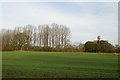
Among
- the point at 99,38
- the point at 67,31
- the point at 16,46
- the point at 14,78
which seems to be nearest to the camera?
the point at 14,78

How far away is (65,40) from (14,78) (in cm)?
1317

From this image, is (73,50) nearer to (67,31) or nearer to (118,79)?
(67,31)

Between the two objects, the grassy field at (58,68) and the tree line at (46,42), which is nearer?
the grassy field at (58,68)

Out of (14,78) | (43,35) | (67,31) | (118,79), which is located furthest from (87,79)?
(43,35)

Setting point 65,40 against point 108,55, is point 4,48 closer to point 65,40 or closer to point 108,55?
point 65,40

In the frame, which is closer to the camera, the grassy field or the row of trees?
the grassy field

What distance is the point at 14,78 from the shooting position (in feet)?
28.1

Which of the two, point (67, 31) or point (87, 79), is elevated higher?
point (67, 31)

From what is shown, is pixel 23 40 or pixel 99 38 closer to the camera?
pixel 99 38

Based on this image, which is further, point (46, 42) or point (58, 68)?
point (46, 42)

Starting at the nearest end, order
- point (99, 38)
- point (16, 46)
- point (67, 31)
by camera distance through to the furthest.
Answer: point (67, 31) < point (99, 38) < point (16, 46)

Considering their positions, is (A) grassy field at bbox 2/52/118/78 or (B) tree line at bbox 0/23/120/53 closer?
(A) grassy field at bbox 2/52/118/78

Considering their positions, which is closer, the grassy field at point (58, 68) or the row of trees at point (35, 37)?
the grassy field at point (58, 68)

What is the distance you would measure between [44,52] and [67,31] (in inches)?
180
